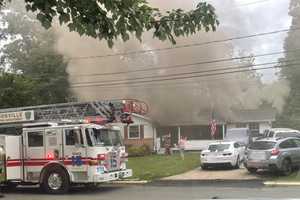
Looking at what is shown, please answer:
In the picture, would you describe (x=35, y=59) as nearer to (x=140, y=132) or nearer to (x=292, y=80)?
(x=140, y=132)

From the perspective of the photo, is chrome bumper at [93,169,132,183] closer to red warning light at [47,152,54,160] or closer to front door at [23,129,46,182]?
red warning light at [47,152,54,160]

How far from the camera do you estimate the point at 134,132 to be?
48.9 meters

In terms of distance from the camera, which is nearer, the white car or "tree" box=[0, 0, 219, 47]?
"tree" box=[0, 0, 219, 47]

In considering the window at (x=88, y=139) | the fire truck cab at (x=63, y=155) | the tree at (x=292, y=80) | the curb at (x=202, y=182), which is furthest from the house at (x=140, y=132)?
the window at (x=88, y=139)

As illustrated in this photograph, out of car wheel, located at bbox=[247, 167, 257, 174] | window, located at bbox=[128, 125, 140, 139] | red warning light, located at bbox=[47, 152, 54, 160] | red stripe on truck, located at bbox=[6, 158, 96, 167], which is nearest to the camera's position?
red stripe on truck, located at bbox=[6, 158, 96, 167]

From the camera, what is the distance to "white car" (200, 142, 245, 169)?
1083 inches

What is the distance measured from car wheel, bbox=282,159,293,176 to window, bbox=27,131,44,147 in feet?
31.4

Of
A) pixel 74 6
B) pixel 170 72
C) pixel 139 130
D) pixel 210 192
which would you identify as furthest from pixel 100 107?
pixel 170 72

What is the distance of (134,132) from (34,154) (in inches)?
1131

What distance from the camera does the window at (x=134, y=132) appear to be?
159 ft

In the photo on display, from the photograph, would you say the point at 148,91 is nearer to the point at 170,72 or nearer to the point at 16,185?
the point at 170,72

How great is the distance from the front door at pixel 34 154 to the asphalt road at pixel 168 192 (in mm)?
695

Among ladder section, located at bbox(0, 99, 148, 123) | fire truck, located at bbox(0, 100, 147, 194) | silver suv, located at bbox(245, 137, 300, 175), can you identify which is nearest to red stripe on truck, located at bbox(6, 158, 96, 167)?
fire truck, located at bbox(0, 100, 147, 194)

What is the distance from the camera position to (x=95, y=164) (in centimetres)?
1925
